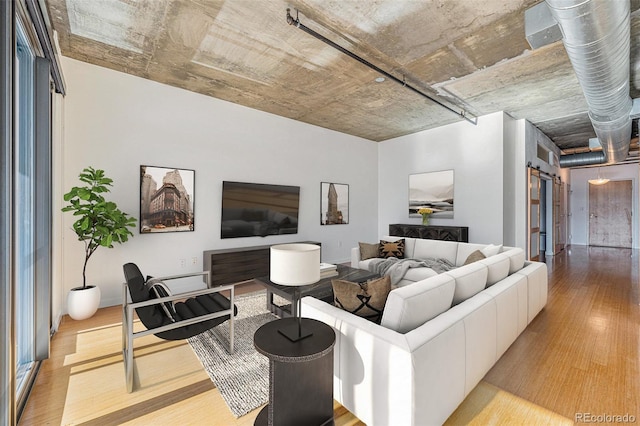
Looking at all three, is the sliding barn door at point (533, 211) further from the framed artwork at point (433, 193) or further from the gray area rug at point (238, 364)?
the gray area rug at point (238, 364)

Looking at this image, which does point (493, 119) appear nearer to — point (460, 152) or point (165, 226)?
point (460, 152)

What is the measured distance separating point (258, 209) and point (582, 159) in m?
9.81

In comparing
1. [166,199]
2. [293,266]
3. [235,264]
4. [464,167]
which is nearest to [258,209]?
[235,264]

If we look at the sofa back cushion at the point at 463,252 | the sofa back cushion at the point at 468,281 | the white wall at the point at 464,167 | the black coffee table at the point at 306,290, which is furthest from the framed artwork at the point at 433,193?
the sofa back cushion at the point at 468,281

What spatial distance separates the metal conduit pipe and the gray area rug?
1027cm

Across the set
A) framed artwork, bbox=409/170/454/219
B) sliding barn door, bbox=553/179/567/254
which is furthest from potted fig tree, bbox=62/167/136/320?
sliding barn door, bbox=553/179/567/254

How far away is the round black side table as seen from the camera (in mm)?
1458

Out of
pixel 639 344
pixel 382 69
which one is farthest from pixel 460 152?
pixel 639 344

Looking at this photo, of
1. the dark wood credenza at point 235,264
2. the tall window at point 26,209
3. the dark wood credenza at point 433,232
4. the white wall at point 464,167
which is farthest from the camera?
the dark wood credenza at point 433,232

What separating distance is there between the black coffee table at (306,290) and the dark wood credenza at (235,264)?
1.17 metres

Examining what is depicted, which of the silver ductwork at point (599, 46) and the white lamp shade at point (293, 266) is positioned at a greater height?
the silver ductwork at point (599, 46)

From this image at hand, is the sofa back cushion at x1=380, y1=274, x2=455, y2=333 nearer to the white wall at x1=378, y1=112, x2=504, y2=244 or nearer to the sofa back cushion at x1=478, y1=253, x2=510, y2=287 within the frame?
the sofa back cushion at x1=478, y1=253, x2=510, y2=287

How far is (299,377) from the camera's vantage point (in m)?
1.51

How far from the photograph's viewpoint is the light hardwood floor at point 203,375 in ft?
5.94
